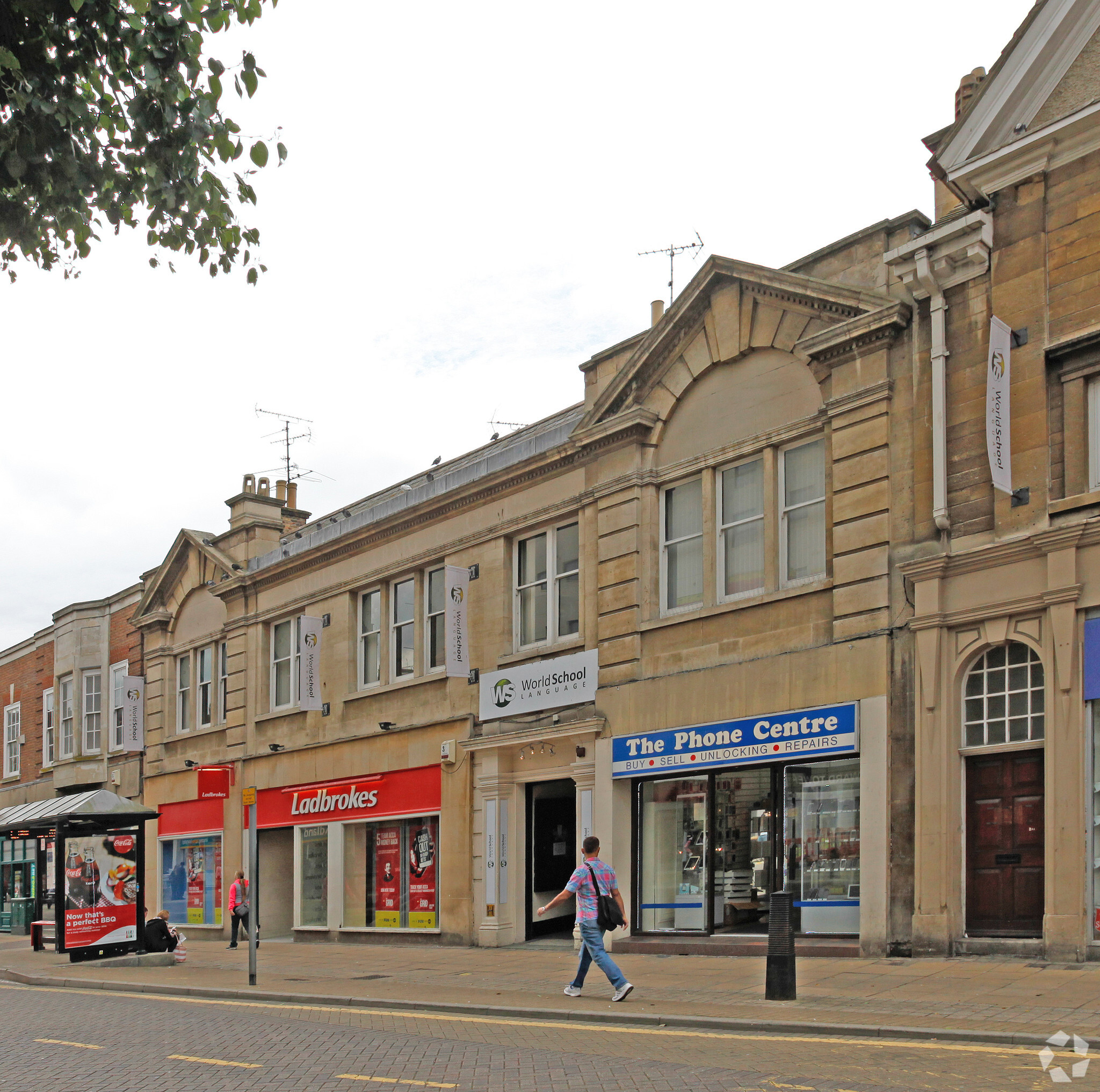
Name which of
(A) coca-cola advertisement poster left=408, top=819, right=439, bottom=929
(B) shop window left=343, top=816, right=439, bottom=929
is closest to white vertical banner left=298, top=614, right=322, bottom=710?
(B) shop window left=343, top=816, right=439, bottom=929

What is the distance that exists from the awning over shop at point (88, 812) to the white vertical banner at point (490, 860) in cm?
591

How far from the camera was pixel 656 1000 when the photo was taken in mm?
14203

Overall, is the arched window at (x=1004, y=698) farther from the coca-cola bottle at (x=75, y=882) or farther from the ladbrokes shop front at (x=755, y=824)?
the coca-cola bottle at (x=75, y=882)

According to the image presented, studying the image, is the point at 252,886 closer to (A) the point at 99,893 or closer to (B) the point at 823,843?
(A) the point at 99,893

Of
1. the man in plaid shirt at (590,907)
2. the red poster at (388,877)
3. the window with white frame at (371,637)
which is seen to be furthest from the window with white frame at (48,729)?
the man in plaid shirt at (590,907)

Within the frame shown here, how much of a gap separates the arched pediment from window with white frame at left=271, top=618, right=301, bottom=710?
12.3 meters

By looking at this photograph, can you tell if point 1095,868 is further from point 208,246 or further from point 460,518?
point 460,518

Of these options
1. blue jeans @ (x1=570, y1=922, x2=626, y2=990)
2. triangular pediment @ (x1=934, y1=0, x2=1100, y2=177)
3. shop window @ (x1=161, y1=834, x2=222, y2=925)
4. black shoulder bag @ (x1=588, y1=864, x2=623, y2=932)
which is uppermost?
triangular pediment @ (x1=934, y1=0, x2=1100, y2=177)

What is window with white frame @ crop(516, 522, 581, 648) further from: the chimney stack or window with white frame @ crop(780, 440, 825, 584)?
the chimney stack

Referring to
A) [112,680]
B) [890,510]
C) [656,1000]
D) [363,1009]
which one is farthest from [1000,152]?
[112,680]

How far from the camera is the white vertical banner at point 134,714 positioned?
36312mm

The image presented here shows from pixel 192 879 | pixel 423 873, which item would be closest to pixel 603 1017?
pixel 423 873

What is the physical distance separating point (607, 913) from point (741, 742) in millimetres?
5076

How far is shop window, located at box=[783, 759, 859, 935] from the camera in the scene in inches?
687
